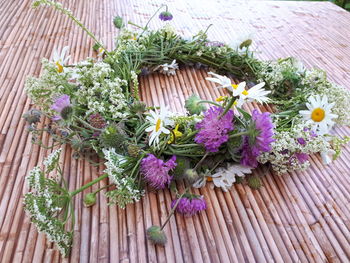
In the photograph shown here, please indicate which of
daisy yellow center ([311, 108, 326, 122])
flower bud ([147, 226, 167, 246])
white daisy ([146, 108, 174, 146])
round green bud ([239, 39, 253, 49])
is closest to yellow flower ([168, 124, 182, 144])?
white daisy ([146, 108, 174, 146])

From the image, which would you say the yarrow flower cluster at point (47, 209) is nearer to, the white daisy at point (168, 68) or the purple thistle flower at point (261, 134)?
the purple thistle flower at point (261, 134)

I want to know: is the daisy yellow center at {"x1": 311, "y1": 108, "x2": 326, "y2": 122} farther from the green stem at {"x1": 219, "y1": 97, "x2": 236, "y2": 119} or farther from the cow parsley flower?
the cow parsley flower

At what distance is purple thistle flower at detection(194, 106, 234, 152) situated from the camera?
1.87 ft

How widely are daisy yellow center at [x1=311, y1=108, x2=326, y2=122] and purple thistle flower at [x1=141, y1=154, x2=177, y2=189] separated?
0.30 m

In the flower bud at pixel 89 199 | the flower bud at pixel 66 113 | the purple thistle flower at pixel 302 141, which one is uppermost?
the flower bud at pixel 66 113

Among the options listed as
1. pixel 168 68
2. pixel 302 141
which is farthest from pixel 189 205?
pixel 168 68

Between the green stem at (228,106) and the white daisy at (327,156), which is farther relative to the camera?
the white daisy at (327,156)

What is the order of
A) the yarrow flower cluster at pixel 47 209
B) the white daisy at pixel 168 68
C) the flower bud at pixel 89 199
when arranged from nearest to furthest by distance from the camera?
the yarrow flower cluster at pixel 47 209 < the flower bud at pixel 89 199 < the white daisy at pixel 168 68

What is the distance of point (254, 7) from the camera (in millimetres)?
1456

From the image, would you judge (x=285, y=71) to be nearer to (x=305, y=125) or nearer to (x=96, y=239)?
(x=305, y=125)

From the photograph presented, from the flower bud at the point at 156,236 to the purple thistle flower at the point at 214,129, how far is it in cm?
17

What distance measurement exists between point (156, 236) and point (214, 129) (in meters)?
0.21

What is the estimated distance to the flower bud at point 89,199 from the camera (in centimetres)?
55

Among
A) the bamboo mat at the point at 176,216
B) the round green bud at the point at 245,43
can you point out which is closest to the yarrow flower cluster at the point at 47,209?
the bamboo mat at the point at 176,216
